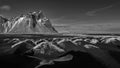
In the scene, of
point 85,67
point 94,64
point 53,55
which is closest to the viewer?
point 85,67

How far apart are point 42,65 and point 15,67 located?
269 cm

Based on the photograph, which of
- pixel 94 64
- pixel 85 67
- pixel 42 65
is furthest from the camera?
pixel 94 64

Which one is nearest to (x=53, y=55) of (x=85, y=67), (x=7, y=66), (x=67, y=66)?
(x=67, y=66)

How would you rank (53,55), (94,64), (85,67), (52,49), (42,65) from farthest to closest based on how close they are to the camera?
(52,49) → (53,55) → (94,64) → (85,67) → (42,65)

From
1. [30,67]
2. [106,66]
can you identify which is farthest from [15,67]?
[106,66]

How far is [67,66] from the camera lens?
11.4 m

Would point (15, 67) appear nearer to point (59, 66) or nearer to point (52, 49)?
point (59, 66)

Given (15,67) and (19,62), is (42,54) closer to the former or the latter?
(19,62)

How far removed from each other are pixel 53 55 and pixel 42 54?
145cm

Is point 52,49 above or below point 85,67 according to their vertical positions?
above

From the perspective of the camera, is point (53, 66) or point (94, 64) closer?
point (53, 66)

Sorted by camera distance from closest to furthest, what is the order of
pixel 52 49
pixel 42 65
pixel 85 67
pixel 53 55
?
pixel 42 65 → pixel 85 67 → pixel 53 55 → pixel 52 49

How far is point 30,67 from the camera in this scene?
35.6 ft

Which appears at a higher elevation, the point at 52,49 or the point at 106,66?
the point at 52,49
